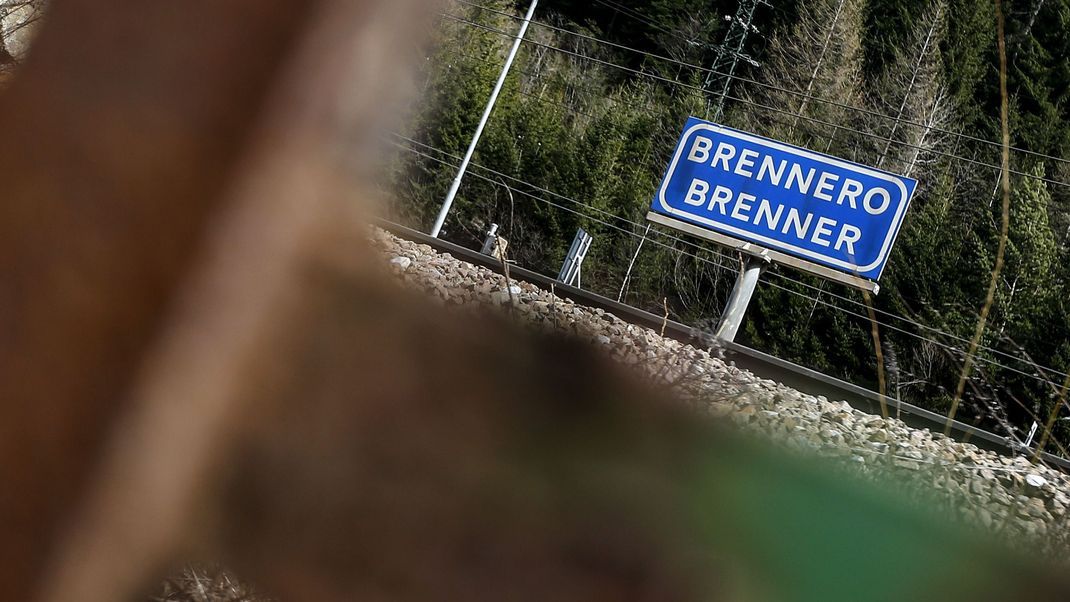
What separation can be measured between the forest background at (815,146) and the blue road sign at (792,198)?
443 centimetres

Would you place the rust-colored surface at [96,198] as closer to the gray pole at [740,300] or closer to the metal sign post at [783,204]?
the gray pole at [740,300]

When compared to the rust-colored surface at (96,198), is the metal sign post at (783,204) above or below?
above

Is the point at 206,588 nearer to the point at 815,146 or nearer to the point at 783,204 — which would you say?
the point at 783,204

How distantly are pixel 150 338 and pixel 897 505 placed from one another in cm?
10

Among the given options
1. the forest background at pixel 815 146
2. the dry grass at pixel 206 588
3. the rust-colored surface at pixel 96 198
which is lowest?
the dry grass at pixel 206 588

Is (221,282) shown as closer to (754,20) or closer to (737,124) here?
(737,124)

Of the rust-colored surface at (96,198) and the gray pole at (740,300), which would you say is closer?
the rust-colored surface at (96,198)

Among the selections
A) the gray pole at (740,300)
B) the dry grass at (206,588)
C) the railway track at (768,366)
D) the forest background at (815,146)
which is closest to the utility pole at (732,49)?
the forest background at (815,146)

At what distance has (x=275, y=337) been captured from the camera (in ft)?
0.41

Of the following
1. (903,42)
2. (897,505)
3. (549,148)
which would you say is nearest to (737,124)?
(549,148)

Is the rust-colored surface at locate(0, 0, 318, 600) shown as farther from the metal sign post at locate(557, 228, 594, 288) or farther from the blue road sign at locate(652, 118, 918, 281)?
the metal sign post at locate(557, 228, 594, 288)

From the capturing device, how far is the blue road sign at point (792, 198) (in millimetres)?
5285

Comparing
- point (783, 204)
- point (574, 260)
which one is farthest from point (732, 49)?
point (783, 204)

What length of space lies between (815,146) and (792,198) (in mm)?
7116
